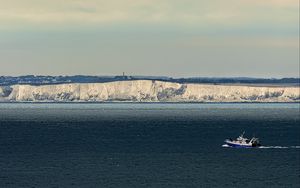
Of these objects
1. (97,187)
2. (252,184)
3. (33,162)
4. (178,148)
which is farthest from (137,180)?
(178,148)

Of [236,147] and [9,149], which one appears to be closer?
[9,149]

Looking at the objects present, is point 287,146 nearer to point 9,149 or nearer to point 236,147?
point 236,147

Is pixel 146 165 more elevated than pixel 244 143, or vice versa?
pixel 146 165

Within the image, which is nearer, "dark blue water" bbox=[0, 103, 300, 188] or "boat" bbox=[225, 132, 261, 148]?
"dark blue water" bbox=[0, 103, 300, 188]

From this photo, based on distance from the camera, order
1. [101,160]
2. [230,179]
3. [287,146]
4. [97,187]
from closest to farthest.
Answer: [97,187], [230,179], [101,160], [287,146]

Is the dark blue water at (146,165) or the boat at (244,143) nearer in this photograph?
the dark blue water at (146,165)

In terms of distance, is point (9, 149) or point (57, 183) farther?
point (9, 149)

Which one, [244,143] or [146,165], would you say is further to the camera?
[244,143]

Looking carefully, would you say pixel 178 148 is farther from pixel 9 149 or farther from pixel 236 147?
pixel 9 149

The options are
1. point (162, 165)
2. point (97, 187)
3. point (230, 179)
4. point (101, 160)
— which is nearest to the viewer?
point (97, 187)

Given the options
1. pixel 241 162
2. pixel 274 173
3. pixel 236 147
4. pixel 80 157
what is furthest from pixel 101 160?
pixel 236 147
